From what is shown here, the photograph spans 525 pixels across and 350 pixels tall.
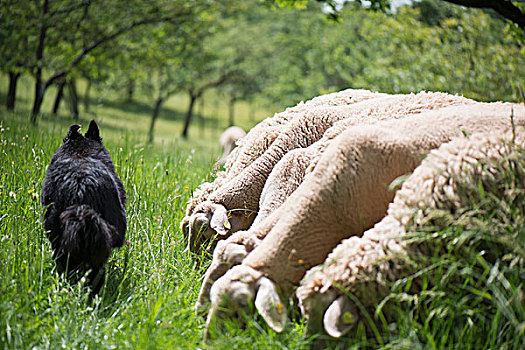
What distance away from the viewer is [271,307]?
104 inches

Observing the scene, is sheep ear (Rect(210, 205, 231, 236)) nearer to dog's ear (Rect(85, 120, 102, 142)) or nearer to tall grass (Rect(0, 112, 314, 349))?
tall grass (Rect(0, 112, 314, 349))

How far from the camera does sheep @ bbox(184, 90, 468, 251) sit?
3957 millimetres

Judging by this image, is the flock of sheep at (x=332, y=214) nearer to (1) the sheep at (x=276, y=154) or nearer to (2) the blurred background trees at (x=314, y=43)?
(1) the sheep at (x=276, y=154)

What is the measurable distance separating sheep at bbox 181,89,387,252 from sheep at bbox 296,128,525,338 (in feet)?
4.51

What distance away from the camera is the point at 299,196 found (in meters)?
3.03

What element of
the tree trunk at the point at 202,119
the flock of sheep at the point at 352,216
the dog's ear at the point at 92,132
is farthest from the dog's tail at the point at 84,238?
the tree trunk at the point at 202,119

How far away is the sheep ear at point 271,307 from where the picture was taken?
2.60 m

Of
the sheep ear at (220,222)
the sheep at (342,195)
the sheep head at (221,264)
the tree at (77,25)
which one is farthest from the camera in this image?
the tree at (77,25)

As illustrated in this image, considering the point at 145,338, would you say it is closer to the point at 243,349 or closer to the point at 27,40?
the point at 243,349

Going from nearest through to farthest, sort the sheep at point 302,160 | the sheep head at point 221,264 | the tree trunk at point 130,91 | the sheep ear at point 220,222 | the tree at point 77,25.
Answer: the sheep head at point 221,264 < the sheep at point 302,160 < the sheep ear at point 220,222 < the tree at point 77,25 < the tree trunk at point 130,91

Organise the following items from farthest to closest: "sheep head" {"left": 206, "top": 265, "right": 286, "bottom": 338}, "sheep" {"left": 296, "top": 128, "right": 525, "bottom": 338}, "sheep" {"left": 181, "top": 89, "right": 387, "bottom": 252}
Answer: "sheep" {"left": 181, "top": 89, "right": 387, "bottom": 252} < "sheep head" {"left": 206, "top": 265, "right": 286, "bottom": 338} < "sheep" {"left": 296, "top": 128, "right": 525, "bottom": 338}

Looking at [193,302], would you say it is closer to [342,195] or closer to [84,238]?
[84,238]

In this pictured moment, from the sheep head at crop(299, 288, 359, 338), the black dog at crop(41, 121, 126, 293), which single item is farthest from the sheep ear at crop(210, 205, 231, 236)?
the sheep head at crop(299, 288, 359, 338)

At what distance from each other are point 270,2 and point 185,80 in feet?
71.9
